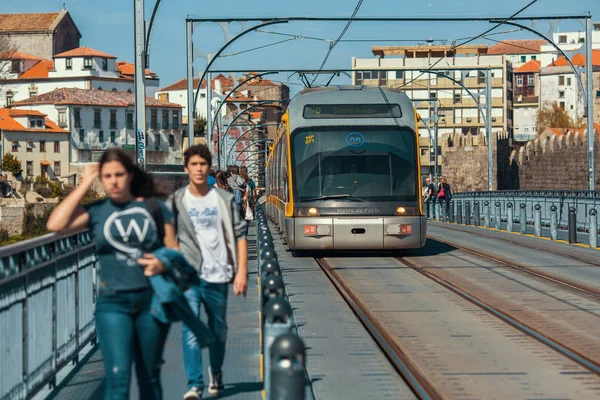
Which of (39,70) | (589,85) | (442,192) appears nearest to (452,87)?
(39,70)

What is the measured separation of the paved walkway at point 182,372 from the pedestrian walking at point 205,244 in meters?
0.61

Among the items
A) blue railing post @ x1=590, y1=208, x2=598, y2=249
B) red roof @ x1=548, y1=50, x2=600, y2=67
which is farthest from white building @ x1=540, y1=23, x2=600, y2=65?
blue railing post @ x1=590, y1=208, x2=598, y2=249

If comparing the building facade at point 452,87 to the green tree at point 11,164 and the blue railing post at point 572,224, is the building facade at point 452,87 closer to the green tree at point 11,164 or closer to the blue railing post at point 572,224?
the green tree at point 11,164

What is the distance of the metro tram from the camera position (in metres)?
20.5

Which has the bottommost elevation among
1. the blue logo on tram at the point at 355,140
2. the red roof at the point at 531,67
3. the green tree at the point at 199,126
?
the blue logo on tram at the point at 355,140

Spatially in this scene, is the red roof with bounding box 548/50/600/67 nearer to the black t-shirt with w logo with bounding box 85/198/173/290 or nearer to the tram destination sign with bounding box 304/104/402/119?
the tram destination sign with bounding box 304/104/402/119

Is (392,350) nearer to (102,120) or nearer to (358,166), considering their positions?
(358,166)

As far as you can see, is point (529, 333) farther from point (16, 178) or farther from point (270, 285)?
point (16, 178)

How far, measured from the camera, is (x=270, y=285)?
24.0ft

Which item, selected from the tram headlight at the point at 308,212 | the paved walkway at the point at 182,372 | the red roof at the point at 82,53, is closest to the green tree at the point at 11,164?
the red roof at the point at 82,53

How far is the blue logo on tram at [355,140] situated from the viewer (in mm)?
20672

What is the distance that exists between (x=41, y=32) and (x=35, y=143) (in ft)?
133

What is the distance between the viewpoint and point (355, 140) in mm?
20719

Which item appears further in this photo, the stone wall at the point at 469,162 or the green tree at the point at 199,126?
the green tree at the point at 199,126
